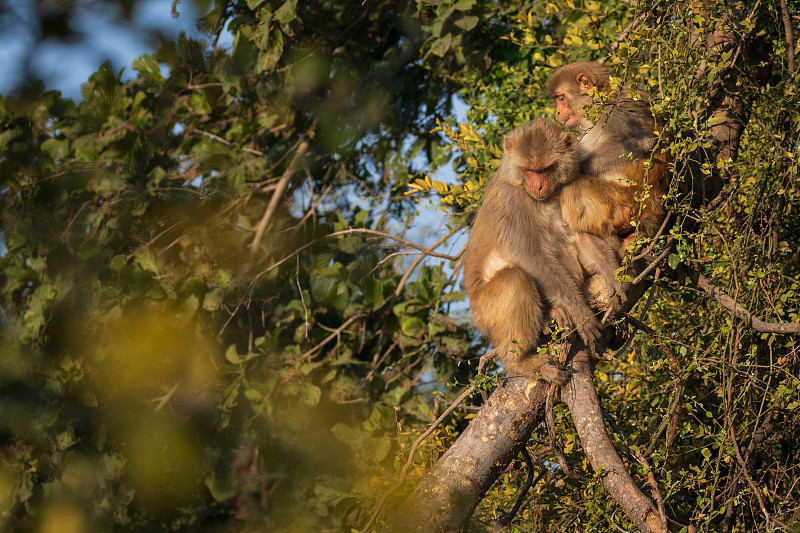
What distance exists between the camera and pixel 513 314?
325 cm

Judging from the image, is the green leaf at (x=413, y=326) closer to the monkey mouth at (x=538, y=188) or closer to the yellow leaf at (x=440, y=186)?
the yellow leaf at (x=440, y=186)

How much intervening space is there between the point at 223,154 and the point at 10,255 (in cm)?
175

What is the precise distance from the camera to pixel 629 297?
3012 millimetres

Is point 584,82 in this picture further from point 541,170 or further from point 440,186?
point 440,186

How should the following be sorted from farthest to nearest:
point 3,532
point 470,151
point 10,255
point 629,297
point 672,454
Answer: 1. point 10,255
2. point 3,532
3. point 470,151
4. point 672,454
5. point 629,297

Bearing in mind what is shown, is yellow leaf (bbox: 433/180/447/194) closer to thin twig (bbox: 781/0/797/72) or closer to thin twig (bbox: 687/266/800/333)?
thin twig (bbox: 687/266/800/333)

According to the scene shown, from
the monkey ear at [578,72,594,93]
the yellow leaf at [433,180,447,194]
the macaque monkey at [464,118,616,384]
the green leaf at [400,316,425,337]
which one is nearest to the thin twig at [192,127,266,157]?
the green leaf at [400,316,425,337]

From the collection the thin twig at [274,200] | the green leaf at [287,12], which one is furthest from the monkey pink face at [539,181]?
the thin twig at [274,200]

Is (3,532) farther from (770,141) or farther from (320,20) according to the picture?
(770,141)

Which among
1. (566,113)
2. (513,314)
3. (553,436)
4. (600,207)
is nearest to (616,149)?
(600,207)

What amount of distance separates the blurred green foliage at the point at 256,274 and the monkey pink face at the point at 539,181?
63 cm

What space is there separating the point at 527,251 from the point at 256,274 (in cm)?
227

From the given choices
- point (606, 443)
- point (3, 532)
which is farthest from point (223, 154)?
point (606, 443)

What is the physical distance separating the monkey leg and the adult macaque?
421 mm
